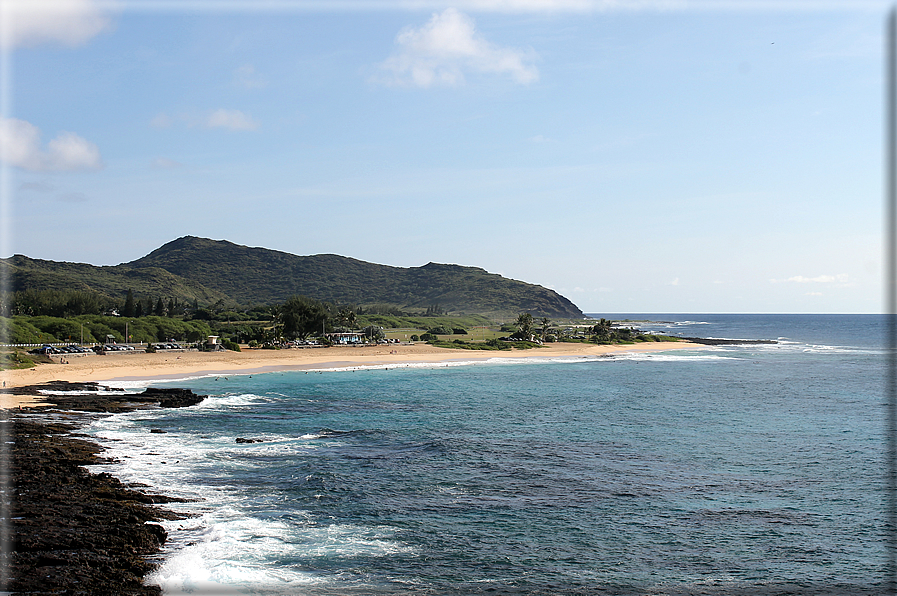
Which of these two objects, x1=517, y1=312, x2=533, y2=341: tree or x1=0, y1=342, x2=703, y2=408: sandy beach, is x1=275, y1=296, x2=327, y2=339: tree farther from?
x1=517, y1=312, x2=533, y2=341: tree

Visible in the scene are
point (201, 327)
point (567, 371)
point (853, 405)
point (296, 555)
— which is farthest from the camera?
point (201, 327)

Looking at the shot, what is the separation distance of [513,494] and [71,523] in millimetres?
13166

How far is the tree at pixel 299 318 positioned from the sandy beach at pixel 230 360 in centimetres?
814

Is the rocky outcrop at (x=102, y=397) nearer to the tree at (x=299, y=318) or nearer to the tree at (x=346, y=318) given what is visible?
the tree at (x=299, y=318)

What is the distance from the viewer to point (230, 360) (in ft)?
243

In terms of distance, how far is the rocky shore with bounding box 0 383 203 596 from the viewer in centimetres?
1261

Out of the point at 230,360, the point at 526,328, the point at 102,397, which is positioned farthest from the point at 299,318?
the point at 102,397

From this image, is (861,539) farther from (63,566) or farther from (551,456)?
(63,566)

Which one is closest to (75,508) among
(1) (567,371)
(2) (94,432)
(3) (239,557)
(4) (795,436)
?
(3) (239,557)

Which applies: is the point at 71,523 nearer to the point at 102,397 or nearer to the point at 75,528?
the point at 75,528

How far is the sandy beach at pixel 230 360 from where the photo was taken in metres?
53.0

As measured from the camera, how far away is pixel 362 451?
27453 mm

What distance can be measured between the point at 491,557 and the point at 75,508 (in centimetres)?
1152

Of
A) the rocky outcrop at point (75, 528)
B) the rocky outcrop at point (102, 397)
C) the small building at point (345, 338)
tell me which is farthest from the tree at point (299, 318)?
the rocky outcrop at point (75, 528)
